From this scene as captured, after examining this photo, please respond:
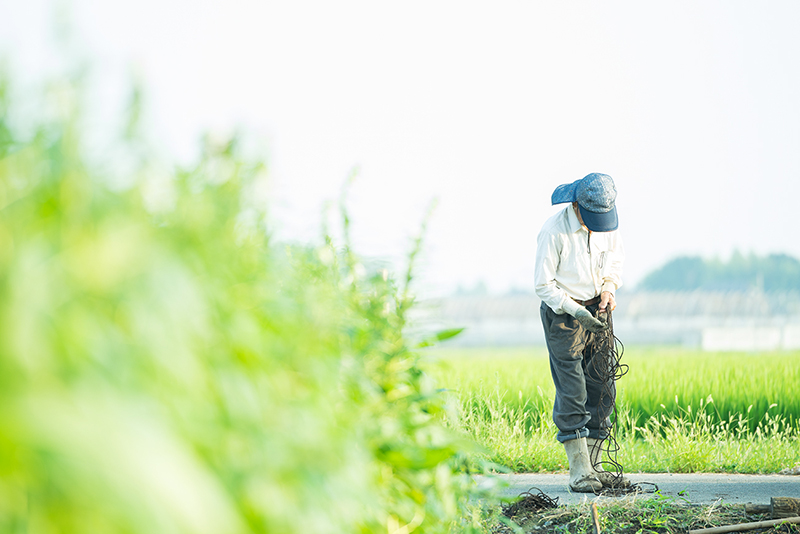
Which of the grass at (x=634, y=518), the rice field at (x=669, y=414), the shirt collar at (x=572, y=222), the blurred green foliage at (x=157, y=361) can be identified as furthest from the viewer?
the rice field at (x=669, y=414)

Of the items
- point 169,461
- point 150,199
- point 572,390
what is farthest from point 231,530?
point 572,390

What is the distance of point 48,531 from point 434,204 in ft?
3.55

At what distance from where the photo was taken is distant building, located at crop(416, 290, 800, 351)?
18.8m

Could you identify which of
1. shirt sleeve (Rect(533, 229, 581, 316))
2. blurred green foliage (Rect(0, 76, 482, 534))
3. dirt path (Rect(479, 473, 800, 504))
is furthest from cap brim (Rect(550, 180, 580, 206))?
blurred green foliage (Rect(0, 76, 482, 534))

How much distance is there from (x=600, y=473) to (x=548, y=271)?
1365 mm

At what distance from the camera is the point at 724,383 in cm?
666

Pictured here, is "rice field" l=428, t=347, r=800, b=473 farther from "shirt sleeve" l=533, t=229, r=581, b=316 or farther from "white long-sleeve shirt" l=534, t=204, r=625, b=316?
"white long-sleeve shirt" l=534, t=204, r=625, b=316

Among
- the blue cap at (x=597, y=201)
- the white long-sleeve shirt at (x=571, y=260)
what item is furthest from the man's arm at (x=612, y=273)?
the blue cap at (x=597, y=201)

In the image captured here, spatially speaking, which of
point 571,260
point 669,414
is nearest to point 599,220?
point 571,260

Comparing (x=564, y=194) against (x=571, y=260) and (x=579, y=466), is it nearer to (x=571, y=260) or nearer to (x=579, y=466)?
(x=571, y=260)

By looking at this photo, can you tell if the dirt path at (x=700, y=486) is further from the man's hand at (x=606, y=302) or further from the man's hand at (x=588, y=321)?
the man's hand at (x=606, y=302)

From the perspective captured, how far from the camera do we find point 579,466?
4152 millimetres

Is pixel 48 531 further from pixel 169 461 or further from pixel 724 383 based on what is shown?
pixel 724 383

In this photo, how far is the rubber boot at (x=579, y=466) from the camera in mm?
4086
